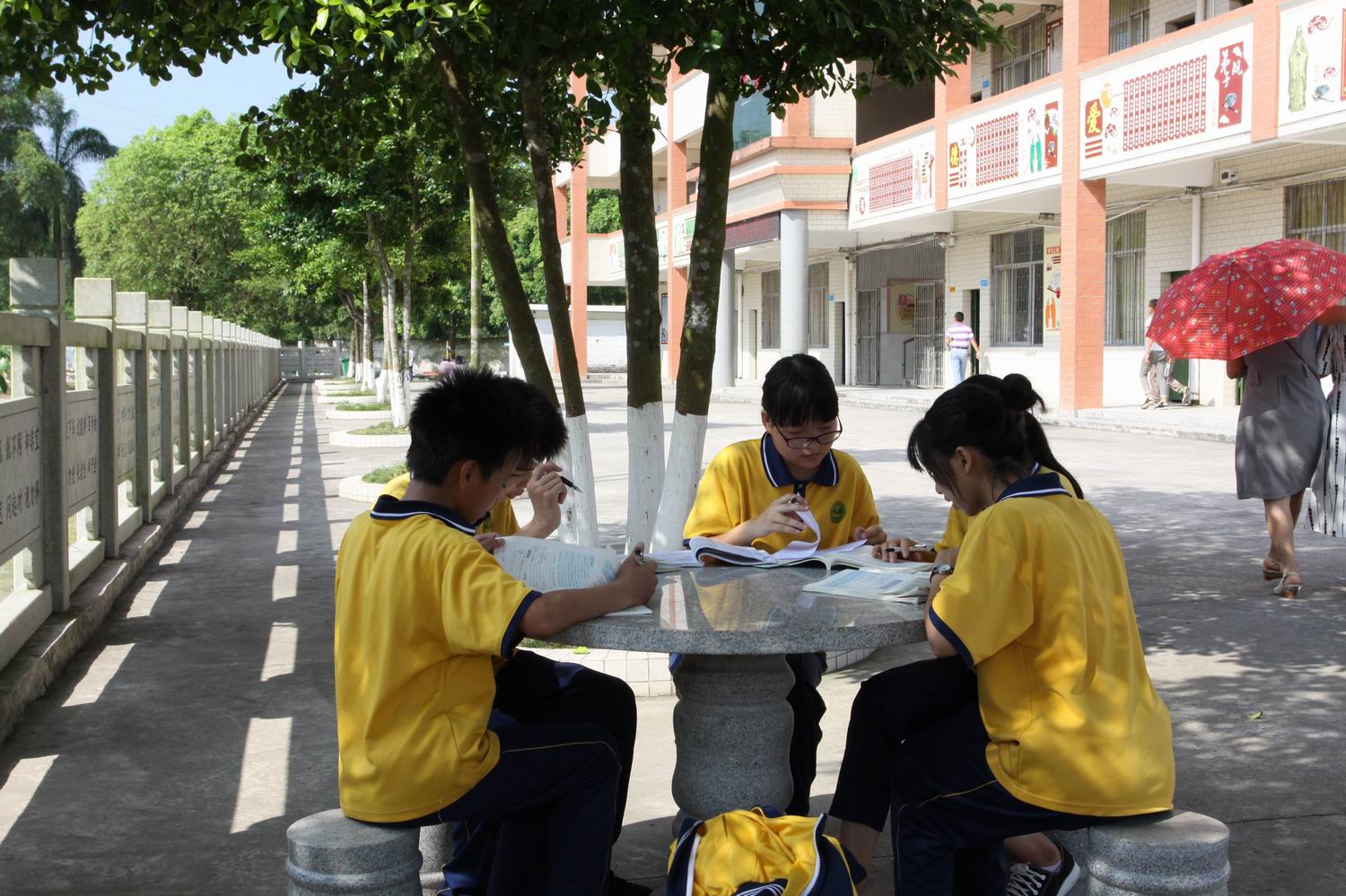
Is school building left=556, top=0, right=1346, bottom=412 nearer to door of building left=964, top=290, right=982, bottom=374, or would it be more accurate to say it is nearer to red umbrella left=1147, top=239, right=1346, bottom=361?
door of building left=964, top=290, right=982, bottom=374

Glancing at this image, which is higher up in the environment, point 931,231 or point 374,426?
point 931,231

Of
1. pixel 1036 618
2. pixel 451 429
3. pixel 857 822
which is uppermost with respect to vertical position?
pixel 451 429

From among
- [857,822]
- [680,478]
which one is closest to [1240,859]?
[857,822]

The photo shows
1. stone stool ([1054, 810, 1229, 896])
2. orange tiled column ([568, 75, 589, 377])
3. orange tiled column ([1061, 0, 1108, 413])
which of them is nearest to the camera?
stone stool ([1054, 810, 1229, 896])

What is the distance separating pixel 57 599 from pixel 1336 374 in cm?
665

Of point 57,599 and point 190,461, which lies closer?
point 57,599

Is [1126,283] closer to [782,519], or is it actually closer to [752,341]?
[752,341]

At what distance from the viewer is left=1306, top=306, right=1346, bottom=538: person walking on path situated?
671 centimetres

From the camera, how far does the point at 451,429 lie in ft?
9.50

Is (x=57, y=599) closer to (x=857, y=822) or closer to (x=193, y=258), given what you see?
(x=857, y=822)

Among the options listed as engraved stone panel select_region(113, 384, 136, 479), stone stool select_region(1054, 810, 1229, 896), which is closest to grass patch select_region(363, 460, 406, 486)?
engraved stone panel select_region(113, 384, 136, 479)

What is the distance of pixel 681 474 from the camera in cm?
631

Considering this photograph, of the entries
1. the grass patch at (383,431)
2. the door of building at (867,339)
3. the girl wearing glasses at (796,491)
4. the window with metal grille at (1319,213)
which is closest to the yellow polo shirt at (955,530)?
the girl wearing glasses at (796,491)

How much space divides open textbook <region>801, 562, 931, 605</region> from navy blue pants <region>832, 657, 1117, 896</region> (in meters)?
0.22
